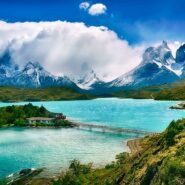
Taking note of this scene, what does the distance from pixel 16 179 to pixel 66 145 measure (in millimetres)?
55544

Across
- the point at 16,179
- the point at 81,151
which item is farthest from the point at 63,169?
the point at 81,151

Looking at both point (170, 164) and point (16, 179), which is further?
point (16, 179)

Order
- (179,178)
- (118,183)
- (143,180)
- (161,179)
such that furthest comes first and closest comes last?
(118,183), (143,180), (161,179), (179,178)

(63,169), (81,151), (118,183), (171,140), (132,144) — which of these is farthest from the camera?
(132,144)

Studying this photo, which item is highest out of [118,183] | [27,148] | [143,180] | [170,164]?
[170,164]

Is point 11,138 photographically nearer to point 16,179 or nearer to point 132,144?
point 132,144

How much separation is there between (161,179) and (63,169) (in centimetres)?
6386

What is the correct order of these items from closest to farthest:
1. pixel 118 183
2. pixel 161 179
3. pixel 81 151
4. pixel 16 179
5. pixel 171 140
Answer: pixel 161 179
pixel 171 140
pixel 118 183
pixel 16 179
pixel 81 151

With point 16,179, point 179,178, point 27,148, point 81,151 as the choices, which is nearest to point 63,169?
point 16,179

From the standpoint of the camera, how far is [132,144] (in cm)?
12575

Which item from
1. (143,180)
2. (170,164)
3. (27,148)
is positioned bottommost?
(27,148)

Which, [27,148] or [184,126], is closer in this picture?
[184,126]

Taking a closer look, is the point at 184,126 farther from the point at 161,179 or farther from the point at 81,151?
the point at 81,151

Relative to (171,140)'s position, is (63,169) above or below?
below
